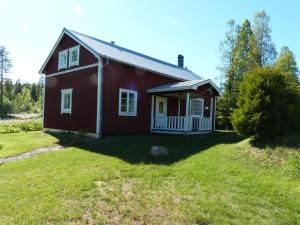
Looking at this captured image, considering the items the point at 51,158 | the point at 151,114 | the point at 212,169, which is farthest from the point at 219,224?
the point at 151,114

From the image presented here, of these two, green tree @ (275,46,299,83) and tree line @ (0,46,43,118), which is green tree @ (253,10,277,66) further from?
tree line @ (0,46,43,118)

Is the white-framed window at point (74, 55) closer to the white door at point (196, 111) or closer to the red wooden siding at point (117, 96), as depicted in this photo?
the red wooden siding at point (117, 96)

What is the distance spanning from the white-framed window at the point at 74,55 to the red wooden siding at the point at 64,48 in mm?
243

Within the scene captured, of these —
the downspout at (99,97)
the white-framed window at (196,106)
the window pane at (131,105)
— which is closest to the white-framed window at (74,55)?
the downspout at (99,97)

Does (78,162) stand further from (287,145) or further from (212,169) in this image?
(287,145)

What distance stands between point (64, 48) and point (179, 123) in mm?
8545

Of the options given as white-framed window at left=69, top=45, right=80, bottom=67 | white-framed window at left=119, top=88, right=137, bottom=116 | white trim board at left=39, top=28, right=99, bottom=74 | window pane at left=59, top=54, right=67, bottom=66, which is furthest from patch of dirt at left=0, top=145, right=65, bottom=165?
window pane at left=59, top=54, right=67, bottom=66

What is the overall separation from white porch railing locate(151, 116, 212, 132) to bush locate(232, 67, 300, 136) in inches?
193

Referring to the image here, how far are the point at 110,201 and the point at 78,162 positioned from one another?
12.3 ft

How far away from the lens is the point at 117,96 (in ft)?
49.2

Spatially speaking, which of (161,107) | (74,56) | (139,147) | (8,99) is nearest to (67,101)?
(74,56)

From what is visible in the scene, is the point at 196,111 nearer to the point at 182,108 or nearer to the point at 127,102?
the point at 182,108

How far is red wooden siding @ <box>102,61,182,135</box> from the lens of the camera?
14570mm

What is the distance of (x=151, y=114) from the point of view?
16.9 metres
